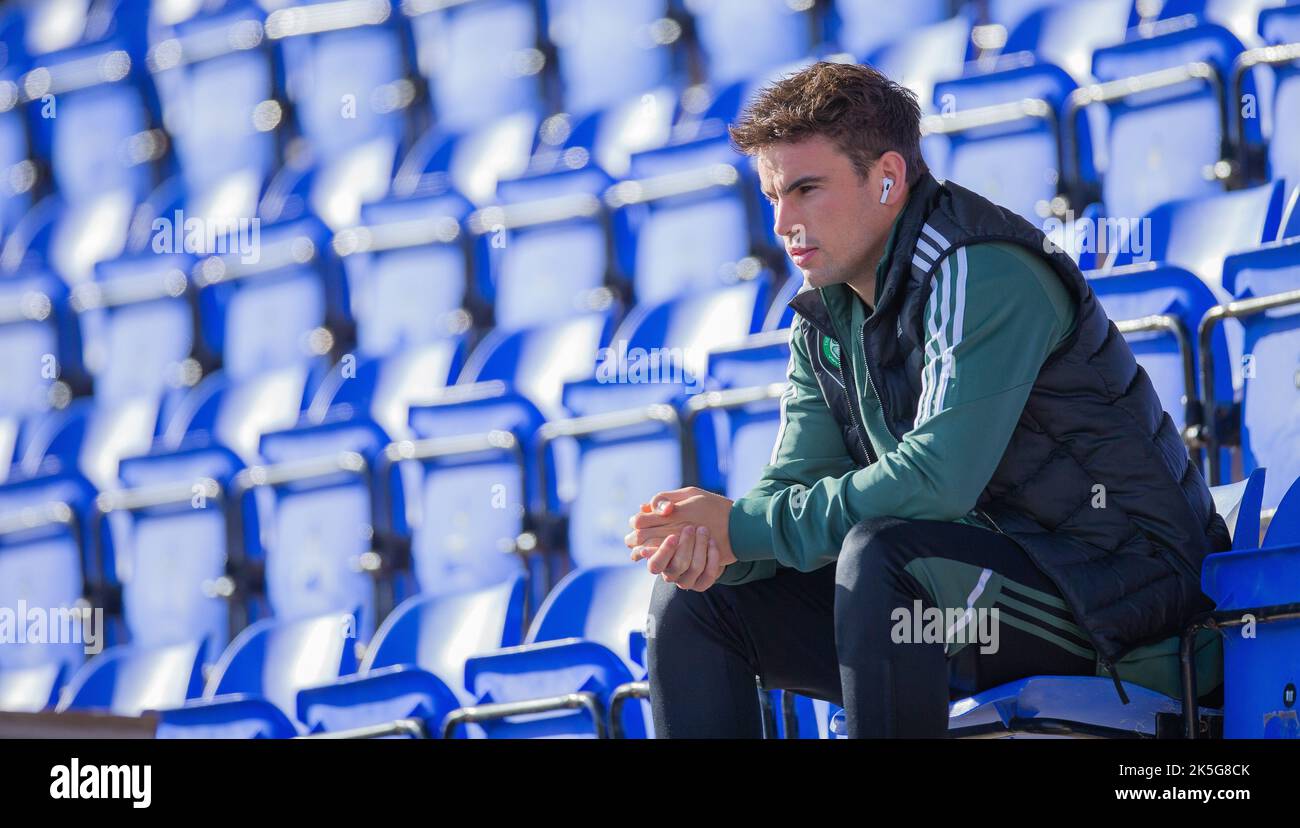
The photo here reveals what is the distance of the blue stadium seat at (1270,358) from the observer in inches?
76.1

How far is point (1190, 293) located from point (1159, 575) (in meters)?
0.88

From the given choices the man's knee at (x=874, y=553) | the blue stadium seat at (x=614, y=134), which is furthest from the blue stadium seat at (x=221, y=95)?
the man's knee at (x=874, y=553)

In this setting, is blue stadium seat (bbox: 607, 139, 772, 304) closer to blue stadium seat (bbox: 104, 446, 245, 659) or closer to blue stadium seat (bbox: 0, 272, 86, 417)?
blue stadium seat (bbox: 104, 446, 245, 659)

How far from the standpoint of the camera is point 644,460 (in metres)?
2.68

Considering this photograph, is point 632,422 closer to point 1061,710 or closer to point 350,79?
point 1061,710

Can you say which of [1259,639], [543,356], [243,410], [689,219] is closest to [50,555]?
[243,410]

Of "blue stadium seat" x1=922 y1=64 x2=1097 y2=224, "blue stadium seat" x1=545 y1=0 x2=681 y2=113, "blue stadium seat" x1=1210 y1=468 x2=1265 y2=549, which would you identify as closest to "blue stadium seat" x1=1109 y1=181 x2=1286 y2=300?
"blue stadium seat" x1=922 y1=64 x2=1097 y2=224

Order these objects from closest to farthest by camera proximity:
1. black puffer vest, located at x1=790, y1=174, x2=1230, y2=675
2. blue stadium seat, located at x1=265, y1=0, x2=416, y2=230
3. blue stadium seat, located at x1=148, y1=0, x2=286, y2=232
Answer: black puffer vest, located at x1=790, y1=174, x2=1230, y2=675 < blue stadium seat, located at x1=265, y1=0, x2=416, y2=230 < blue stadium seat, located at x1=148, y1=0, x2=286, y2=232

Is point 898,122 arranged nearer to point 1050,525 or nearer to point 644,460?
point 1050,525

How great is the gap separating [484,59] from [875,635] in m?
3.05

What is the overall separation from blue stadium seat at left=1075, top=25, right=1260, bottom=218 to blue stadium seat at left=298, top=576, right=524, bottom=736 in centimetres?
117

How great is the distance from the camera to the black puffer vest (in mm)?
1364

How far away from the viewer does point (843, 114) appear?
4.71 feet
